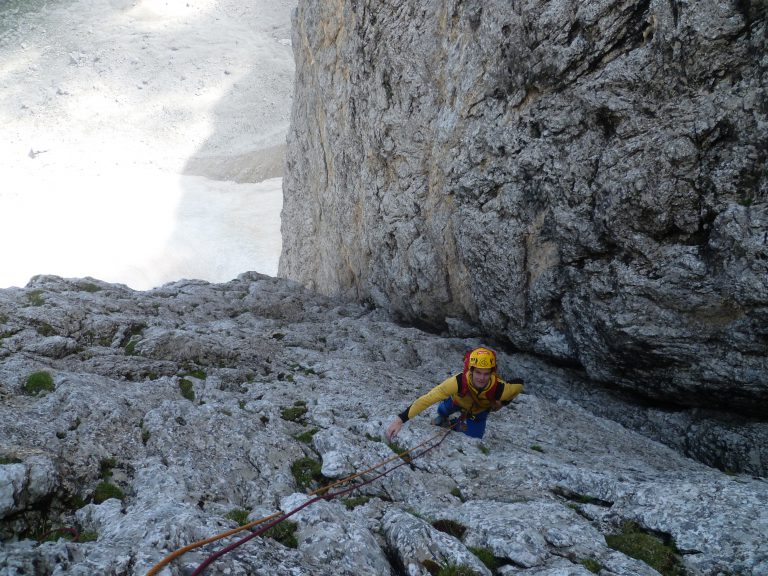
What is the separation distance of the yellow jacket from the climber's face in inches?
7.4

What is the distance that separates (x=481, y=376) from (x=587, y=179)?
8.70 meters

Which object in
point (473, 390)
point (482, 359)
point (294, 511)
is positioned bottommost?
point (294, 511)

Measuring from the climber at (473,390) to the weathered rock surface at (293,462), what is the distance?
1293mm

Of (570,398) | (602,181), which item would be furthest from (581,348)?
(602,181)

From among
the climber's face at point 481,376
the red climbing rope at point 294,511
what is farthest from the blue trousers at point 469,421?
the climber's face at point 481,376

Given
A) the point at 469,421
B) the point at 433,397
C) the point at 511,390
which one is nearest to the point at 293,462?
the point at 433,397

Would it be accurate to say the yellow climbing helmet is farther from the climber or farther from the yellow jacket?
the yellow jacket

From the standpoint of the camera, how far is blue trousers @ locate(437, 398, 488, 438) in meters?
13.3

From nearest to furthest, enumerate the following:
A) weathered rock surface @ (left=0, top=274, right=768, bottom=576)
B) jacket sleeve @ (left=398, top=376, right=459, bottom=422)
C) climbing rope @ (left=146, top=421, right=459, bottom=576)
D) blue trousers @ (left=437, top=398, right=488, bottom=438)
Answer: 1. climbing rope @ (left=146, top=421, right=459, bottom=576)
2. weathered rock surface @ (left=0, top=274, right=768, bottom=576)
3. jacket sleeve @ (left=398, top=376, right=459, bottom=422)
4. blue trousers @ (left=437, top=398, right=488, bottom=438)

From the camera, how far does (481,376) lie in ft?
36.5

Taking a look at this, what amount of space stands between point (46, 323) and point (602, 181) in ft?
68.1

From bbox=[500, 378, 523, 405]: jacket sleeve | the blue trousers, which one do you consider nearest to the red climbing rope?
the blue trousers

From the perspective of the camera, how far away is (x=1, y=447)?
9.11 m

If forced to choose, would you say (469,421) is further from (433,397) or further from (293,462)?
(293,462)
